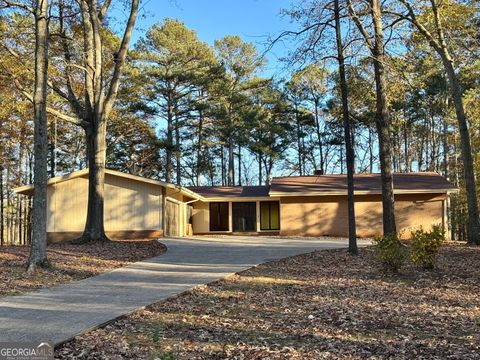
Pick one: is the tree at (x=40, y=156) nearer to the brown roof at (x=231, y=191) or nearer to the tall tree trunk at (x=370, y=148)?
the brown roof at (x=231, y=191)

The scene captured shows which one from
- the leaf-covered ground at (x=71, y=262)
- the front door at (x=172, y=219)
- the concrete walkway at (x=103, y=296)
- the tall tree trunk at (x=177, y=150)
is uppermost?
the tall tree trunk at (x=177, y=150)

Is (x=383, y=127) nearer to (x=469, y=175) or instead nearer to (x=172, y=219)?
(x=469, y=175)

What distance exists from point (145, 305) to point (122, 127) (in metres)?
25.6

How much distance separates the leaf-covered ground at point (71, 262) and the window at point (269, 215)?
39.0 feet

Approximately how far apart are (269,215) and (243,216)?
1569mm

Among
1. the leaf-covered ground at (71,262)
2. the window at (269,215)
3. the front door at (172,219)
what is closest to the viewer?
the leaf-covered ground at (71,262)

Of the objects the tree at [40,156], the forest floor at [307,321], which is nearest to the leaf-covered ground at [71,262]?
the tree at [40,156]

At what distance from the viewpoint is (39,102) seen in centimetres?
1048

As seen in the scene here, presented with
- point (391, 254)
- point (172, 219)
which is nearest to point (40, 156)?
point (391, 254)

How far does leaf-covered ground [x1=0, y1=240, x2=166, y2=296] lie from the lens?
8959 mm

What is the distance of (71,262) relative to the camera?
11742 mm

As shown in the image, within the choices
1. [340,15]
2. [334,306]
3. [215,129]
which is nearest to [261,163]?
[215,129]

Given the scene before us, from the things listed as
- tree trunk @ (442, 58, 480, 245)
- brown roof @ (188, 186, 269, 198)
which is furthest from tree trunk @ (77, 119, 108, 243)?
tree trunk @ (442, 58, 480, 245)

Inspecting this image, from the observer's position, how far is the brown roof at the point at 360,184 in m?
24.4
